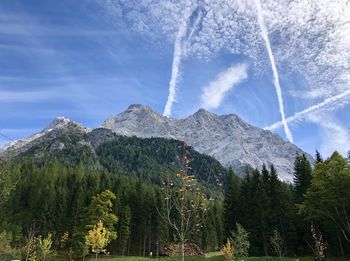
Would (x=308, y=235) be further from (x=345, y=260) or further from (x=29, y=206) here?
(x=29, y=206)

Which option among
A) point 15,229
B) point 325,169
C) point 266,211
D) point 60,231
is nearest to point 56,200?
point 60,231

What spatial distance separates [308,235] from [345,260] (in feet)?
43.9

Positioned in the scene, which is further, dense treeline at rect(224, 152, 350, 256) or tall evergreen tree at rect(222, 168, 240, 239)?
tall evergreen tree at rect(222, 168, 240, 239)

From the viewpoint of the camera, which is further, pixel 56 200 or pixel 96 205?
pixel 56 200

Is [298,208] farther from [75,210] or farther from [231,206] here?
[75,210]

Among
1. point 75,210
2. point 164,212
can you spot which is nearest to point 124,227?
point 164,212

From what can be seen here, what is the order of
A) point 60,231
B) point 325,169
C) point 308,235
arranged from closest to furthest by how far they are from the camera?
point 325,169
point 308,235
point 60,231

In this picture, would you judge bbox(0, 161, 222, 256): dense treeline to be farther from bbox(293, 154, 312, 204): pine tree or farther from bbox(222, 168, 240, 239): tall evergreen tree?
bbox(293, 154, 312, 204): pine tree

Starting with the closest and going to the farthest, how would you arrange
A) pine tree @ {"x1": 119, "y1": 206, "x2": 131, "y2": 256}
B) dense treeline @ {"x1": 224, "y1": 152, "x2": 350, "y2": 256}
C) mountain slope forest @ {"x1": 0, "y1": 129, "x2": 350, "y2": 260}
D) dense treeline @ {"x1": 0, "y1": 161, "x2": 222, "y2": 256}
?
1. dense treeline @ {"x1": 224, "y1": 152, "x2": 350, "y2": 256}
2. mountain slope forest @ {"x1": 0, "y1": 129, "x2": 350, "y2": 260}
3. pine tree @ {"x1": 119, "y1": 206, "x2": 131, "y2": 256}
4. dense treeline @ {"x1": 0, "y1": 161, "x2": 222, "y2": 256}

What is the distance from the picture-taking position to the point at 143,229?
91812mm

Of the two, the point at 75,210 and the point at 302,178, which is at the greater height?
the point at 302,178

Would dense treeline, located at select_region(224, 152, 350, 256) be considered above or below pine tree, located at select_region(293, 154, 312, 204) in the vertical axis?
below

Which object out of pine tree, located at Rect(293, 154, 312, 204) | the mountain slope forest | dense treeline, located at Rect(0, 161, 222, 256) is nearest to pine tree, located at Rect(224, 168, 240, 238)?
the mountain slope forest

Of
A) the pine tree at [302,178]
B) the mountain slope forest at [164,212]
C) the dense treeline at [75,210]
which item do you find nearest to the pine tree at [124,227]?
the dense treeline at [75,210]
